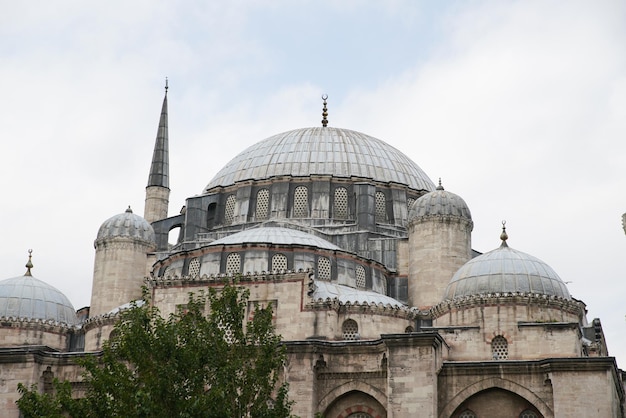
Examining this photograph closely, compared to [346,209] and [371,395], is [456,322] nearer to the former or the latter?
[371,395]

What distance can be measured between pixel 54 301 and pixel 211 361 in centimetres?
1718

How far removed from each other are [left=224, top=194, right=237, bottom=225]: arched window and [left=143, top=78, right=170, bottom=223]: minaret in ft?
19.0

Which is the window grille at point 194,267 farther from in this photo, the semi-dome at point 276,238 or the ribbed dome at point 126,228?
the ribbed dome at point 126,228

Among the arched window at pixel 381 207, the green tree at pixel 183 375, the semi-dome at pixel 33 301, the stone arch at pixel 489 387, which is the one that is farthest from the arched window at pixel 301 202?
the green tree at pixel 183 375

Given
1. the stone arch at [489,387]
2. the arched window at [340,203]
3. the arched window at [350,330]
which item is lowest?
the stone arch at [489,387]

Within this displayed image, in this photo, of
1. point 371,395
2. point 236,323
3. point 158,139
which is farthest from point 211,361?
point 158,139

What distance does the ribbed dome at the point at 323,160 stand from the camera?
4422 cm

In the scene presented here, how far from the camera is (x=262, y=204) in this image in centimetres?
4306

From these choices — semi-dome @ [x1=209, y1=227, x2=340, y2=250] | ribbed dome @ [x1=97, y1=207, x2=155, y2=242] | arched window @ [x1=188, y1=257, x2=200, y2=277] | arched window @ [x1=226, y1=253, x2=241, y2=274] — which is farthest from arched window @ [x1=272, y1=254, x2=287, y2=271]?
ribbed dome @ [x1=97, y1=207, x2=155, y2=242]

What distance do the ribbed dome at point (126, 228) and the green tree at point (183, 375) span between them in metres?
17.4

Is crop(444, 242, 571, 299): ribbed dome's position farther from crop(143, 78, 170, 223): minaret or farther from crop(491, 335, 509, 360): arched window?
crop(143, 78, 170, 223): minaret

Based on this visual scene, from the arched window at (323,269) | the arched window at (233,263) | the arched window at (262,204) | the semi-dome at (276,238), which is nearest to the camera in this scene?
the arched window at (233,263)

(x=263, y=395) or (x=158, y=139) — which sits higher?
(x=158, y=139)

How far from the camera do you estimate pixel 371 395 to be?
29.9 metres
